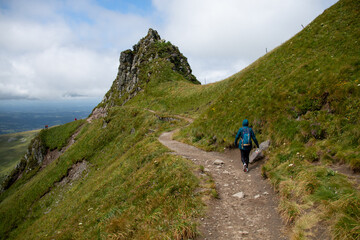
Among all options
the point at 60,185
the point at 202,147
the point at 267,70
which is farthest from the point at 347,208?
the point at 60,185

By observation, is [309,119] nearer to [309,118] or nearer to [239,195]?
[309,118]

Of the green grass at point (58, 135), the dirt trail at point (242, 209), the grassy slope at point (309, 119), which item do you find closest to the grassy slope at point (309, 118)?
the grassy slope at point (309, 119)

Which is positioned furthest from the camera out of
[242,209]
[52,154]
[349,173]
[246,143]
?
[52,154]

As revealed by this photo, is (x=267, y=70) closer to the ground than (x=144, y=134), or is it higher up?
higher up

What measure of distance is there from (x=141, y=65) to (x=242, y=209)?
275 ft

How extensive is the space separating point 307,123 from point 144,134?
25432mm

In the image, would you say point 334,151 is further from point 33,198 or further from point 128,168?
point 33,198

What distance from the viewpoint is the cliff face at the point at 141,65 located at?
7912 centimetres

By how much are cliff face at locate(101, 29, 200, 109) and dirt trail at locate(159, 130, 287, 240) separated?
66.1 meters

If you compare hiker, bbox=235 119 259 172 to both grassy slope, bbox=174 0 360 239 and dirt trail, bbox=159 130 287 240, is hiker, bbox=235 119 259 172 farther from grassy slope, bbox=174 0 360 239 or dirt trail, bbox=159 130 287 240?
grassy slope, bbox=174 0 360 239

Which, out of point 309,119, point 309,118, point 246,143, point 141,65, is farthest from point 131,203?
point 141,65

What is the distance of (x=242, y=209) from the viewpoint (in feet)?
27.6

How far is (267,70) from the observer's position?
23484 mm

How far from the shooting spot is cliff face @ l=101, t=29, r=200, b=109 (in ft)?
260
